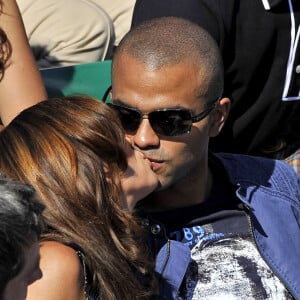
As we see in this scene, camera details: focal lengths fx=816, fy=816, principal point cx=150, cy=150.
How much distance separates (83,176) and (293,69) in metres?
1.30

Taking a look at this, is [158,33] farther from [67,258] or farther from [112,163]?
[67,258]

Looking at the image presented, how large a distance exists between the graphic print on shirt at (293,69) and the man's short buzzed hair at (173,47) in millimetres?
576

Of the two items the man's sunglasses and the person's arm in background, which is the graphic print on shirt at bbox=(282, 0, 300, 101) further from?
the person's arm in background

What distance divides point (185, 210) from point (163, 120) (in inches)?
11.7

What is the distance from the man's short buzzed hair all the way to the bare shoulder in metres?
0.67

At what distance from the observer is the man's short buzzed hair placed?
210cm

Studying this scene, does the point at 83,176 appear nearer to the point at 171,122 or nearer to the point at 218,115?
the point at 171,122

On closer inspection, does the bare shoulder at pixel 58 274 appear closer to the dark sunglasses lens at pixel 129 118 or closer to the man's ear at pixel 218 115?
the dark sunglasses lens at pixel 129 118

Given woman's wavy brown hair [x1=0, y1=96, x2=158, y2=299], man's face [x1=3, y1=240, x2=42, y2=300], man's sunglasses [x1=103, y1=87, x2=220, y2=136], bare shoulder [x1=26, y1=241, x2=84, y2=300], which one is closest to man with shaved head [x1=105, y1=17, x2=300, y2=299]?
man's sunglasses [x1=103, y1=87, x2=220, y2=136]

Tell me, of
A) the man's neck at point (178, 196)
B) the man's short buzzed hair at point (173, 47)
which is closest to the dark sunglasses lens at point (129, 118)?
the man's short buzzed hair at point (173, 47)

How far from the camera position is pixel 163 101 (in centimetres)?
206

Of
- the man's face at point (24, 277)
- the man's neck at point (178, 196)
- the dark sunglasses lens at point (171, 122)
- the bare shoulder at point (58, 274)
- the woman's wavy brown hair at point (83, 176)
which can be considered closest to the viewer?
the man's face at point (24, 277)

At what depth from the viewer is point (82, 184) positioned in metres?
1.66

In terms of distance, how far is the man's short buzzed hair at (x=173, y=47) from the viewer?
6.89 ft
